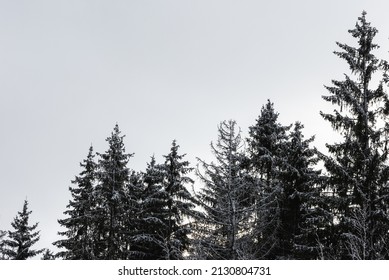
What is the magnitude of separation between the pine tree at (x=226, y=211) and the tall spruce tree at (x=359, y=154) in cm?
436

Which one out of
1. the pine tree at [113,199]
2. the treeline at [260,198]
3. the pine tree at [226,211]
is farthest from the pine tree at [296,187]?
the pine tree at [113,199]

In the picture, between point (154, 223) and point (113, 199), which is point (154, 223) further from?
point (113, 199)

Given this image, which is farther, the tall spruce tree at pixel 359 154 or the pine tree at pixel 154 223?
the pine tree at pixel 154 223

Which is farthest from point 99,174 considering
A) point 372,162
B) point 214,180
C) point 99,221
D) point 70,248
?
point 372,162

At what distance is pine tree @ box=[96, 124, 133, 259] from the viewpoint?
3431cm

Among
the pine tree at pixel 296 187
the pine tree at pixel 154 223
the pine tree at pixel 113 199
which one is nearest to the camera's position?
the pine tree at pixel 296 187

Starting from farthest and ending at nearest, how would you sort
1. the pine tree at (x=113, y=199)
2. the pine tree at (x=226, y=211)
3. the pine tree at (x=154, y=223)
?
the pine tree at (x=113, y=199)
the pine tree at (x=154, y=223)
the pine tree at (x=226, y=211)

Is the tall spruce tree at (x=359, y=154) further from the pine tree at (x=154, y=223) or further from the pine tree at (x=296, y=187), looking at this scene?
the pine tree at (x=154, y=223)

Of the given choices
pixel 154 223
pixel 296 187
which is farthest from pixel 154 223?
pixel 296 187

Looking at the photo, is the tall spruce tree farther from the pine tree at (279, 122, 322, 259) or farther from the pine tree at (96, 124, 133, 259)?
the pine tree at (96, 124, 133, 259)

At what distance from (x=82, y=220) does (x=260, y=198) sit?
65.7ft

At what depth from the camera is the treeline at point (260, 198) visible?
1817 centimetres
